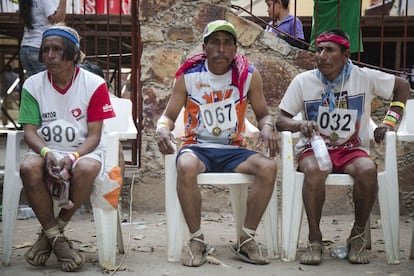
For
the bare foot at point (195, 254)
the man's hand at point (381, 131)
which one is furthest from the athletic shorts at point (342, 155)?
the bare foot at point (195, 254)

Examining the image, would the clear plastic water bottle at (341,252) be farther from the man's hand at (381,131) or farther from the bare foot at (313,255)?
the man's hand at (381,131)

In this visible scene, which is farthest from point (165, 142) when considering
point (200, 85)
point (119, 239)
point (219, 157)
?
A: point (119, 239)

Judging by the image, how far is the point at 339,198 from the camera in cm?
483

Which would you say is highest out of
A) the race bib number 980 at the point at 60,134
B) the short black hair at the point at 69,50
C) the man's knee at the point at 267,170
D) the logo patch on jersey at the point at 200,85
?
the short black hair at the point at 69,50

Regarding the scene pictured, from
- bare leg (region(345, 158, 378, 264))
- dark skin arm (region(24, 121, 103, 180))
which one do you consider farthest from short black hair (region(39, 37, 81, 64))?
bare leg (region(345, 158, 378, 264))

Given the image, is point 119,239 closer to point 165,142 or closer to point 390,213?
point 165,142

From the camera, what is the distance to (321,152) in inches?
135

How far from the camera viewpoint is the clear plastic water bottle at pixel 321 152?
3.41m

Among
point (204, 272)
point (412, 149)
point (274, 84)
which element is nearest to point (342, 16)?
point (274, 84)

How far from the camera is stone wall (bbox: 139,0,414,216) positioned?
4840 mm

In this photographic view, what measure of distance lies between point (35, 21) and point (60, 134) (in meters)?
1.86

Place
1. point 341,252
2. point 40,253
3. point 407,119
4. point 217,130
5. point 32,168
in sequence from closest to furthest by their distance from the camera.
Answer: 1. point 32,168
2. point 40,253
3. point 341,252
4. point 217,130
5. point 407,119

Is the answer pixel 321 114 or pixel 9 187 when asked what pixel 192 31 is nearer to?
pixel 321 114

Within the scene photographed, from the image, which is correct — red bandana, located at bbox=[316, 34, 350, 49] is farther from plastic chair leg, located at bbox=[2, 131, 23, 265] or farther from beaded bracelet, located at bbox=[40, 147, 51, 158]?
plastic chair leg, located at bbox=[2, 131, 23, 265]
